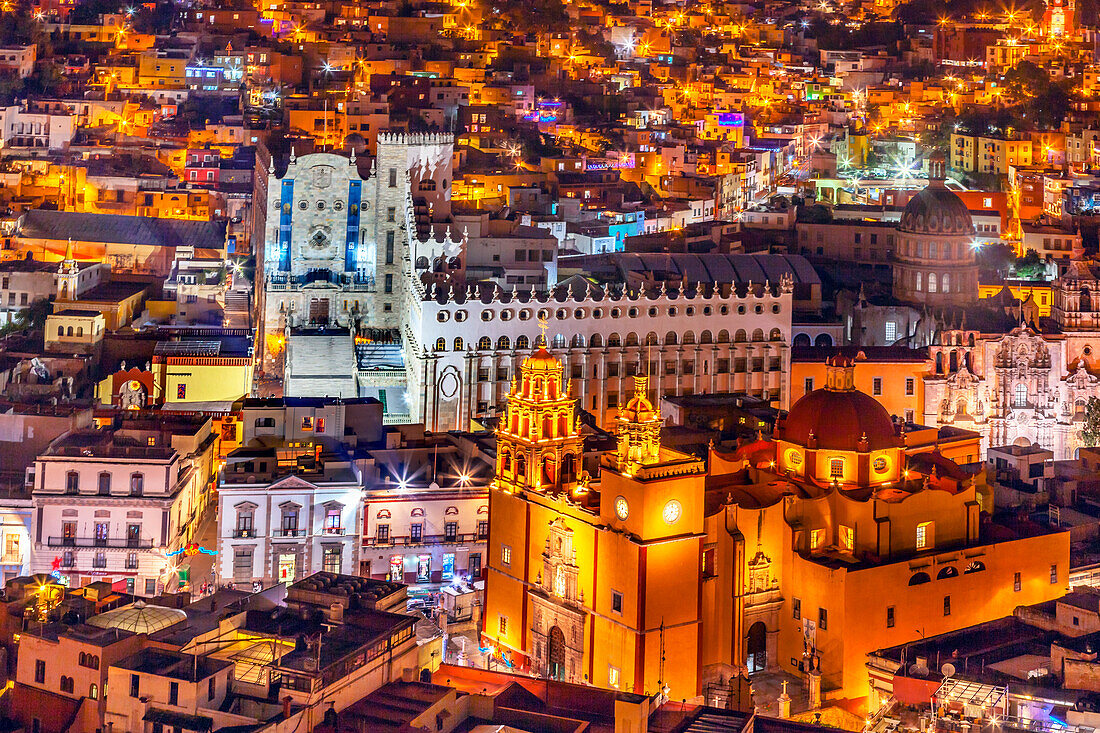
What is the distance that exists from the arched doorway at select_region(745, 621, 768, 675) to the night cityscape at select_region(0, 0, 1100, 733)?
92 millimetres

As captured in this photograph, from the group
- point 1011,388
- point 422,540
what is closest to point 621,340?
point 1011,388

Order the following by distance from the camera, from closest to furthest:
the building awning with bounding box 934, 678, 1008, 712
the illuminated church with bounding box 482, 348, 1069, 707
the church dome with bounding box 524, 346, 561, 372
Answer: the building awning with bounding box 934, 678, 1008, 712
the illuminated church with bounding box 482, 348, 1069, 707
the church dome with bounding box 524, 346, 561, 372

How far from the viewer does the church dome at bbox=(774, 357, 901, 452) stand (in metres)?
63.8

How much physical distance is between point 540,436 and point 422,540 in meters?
7.43

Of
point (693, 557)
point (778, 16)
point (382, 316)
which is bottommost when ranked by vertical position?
point (693, 557)

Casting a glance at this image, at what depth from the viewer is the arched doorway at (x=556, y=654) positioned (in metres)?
60.9

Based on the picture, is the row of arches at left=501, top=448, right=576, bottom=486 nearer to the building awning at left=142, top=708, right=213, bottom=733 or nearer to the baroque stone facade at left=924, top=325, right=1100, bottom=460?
the building awning at left=142, top=708, right=213, bottom=733

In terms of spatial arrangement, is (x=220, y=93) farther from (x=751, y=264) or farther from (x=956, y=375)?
(x=956, y=375)

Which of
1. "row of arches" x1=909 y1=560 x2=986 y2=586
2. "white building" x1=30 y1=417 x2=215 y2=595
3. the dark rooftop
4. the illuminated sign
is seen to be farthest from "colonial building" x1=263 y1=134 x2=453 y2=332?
"row of arches" x1=909 y1=560 x2=986 y2=586

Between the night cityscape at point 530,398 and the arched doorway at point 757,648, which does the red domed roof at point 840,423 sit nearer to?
the night cityscape at point 530,398

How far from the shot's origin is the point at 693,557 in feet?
192

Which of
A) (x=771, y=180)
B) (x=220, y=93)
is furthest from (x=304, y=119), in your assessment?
(x=771, y=180)

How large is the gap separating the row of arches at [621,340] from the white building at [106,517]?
59.4 feet

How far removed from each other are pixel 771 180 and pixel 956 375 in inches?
1904
